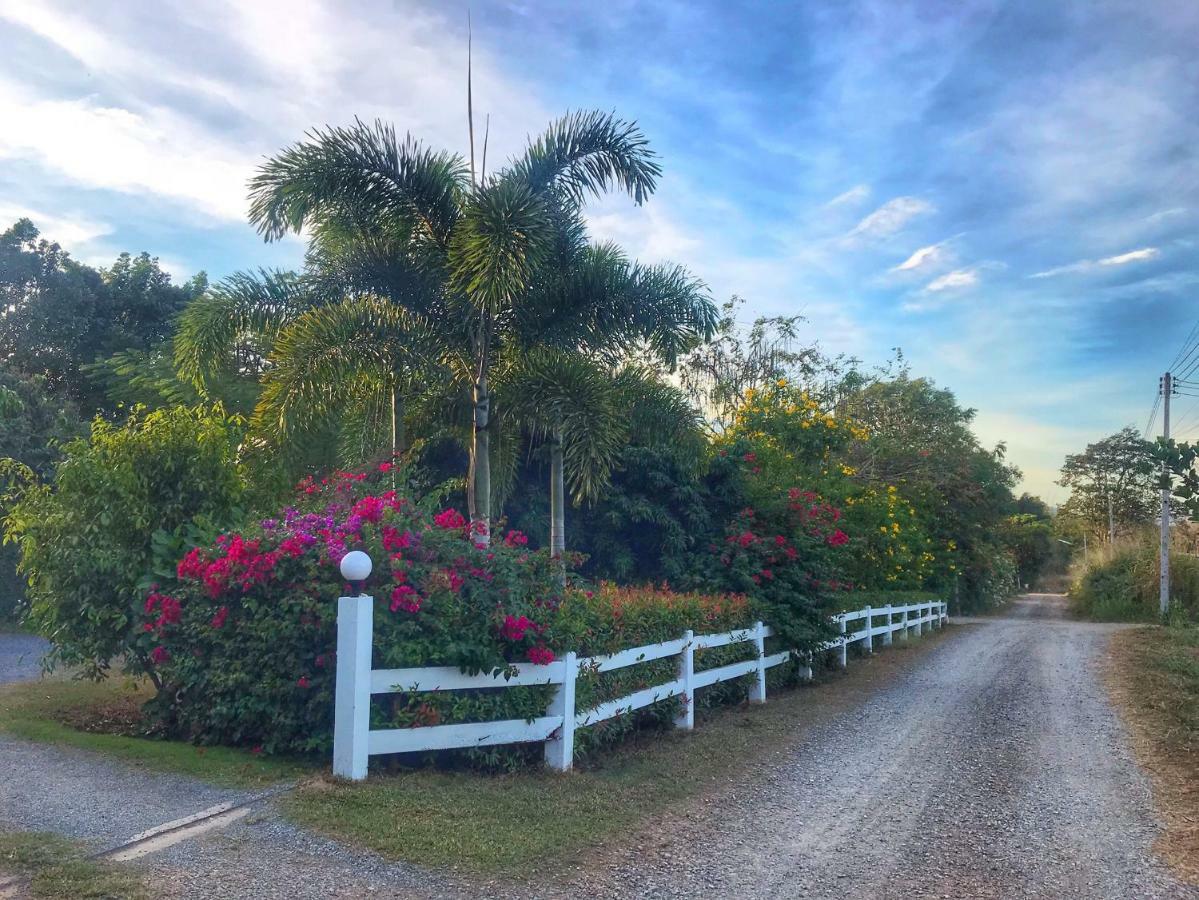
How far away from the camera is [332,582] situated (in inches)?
263

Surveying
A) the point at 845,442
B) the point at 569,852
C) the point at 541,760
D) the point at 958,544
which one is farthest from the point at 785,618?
the point at 958,544

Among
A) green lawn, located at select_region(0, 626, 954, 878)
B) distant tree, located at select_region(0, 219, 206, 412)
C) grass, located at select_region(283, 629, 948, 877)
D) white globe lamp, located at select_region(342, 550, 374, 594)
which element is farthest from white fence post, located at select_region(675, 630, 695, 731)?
distant tree, located at select_region(0, 219, 206, 412)

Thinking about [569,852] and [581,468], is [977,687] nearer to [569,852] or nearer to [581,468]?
[581,468]

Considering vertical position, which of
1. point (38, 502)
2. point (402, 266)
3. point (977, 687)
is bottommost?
point (977, 687)

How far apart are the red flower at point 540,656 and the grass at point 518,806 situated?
84 centimetres

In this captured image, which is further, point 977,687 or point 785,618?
point 977,687

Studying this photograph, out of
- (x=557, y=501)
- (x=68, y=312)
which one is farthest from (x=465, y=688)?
(x=68, y=312)

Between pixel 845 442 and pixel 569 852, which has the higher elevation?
pixel 845 442

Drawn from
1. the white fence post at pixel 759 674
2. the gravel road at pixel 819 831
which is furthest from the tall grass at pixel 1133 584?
the gravel road at pixel 819 831

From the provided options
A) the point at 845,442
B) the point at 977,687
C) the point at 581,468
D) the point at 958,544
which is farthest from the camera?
the point at 958,544

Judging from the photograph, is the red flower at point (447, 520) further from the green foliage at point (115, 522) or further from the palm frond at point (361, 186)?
the palm frond at point (361, 186)

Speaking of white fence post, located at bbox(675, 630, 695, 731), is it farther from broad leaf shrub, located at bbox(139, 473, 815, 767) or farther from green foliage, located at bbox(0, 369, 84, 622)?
green foliage, located at bbox(0, 369, 84, 622)

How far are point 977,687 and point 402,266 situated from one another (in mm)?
9749

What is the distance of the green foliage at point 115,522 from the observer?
8.15m
